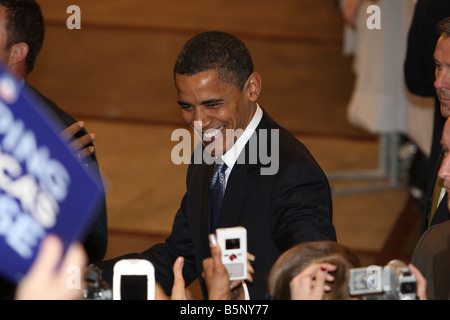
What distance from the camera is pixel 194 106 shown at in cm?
257

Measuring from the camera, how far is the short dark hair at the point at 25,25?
2.91m

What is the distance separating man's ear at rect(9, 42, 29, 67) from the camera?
292 cm

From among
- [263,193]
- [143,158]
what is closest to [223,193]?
[263,193]

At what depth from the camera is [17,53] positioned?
2939 mm

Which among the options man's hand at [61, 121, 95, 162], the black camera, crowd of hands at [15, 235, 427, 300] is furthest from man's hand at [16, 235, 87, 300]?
man's hand at [61, 121, 95, 162]

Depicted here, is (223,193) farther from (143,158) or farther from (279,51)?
(279,51)

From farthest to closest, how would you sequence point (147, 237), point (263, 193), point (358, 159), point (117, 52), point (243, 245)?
point (117, 52)
point (358, 159)
point (147, 237)
point (263, 193)
point (243, 245)

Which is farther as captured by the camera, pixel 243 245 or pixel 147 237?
pixel 147 237

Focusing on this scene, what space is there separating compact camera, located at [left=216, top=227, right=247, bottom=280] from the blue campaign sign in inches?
27.9

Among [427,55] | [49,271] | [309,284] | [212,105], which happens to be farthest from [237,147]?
[427,55]

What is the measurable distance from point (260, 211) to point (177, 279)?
1.91 ft

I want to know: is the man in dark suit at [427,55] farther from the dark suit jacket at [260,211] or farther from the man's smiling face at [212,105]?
the man's smiling face at [212,105]

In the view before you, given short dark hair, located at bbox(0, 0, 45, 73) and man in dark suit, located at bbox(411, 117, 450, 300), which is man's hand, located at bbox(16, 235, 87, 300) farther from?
short dark hair, located at bbox(0, 0, 45, 73)
